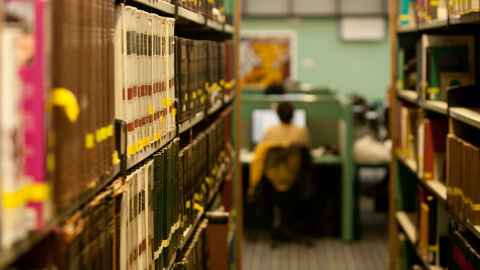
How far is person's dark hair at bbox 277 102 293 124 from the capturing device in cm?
643

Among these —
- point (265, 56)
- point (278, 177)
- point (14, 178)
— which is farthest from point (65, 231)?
point (265, 56)

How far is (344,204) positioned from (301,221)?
483 mm

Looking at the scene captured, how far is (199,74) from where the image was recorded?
3352mm

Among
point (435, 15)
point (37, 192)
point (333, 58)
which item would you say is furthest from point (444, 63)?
point (333, 58)

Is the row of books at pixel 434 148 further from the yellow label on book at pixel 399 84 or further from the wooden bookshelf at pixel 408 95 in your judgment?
the yellow label on book at pixel 399 84

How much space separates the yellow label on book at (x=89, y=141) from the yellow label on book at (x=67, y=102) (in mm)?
83

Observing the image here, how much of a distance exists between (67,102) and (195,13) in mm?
1936

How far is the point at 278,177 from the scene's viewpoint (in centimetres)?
628

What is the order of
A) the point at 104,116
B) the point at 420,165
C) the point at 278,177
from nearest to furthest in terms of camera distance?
the point at 104,116, the point at 420,165, the point at 278,177

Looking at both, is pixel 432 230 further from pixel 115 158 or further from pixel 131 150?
pixel 115 158

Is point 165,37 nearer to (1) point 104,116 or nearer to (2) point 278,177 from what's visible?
(1) point 104,116

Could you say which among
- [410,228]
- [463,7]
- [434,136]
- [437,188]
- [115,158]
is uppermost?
[463,7]

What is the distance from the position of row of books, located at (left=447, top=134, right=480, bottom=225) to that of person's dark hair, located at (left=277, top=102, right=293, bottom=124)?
10.3 ft

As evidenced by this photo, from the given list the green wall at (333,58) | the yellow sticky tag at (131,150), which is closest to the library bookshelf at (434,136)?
the yellow sticky tag at (131,150)
